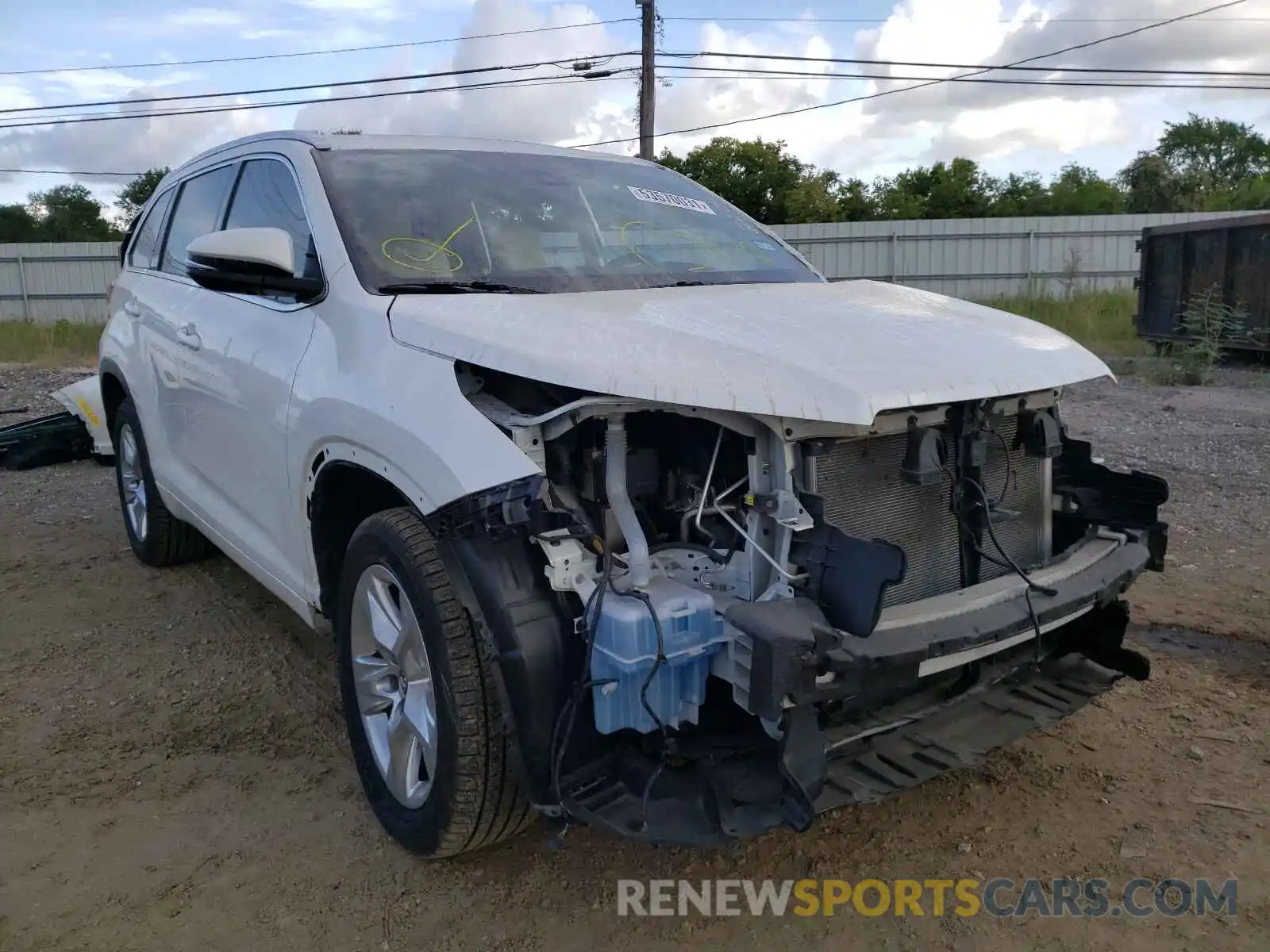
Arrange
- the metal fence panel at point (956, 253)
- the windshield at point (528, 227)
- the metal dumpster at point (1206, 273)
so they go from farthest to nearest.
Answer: the metal fence panel at point (956, 253) → the metal dumpster at point (1206, 273) → the windshield at point (528, 227)

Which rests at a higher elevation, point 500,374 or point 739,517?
point 500,374

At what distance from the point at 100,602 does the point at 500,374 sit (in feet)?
10.9

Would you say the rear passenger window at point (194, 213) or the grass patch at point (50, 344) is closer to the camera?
the rear passenger window at point (194, 213)

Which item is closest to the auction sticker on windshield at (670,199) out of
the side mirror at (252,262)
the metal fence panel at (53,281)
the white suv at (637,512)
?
the white suv at (637,512)

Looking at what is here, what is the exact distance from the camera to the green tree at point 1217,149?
42781 millimetres

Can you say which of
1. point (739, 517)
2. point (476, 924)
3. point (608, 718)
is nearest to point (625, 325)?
point (739, 517)

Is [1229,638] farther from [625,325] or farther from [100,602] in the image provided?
[100,602]

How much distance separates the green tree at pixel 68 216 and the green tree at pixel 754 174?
95.1 feet

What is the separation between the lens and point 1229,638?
13.7 feet

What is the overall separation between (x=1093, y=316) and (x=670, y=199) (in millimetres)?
14636

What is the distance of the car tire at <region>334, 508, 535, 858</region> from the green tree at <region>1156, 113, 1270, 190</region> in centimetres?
4730

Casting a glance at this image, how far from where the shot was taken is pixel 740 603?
7.71 ft

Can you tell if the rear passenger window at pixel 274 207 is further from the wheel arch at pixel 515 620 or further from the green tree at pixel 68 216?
the green tree at pixel 68 216

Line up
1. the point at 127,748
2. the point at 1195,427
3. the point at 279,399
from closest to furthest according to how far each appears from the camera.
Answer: the point at 279,399 → the point at 127,748 → the point at 1195,427
